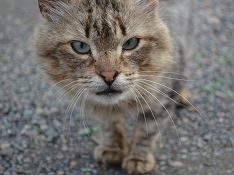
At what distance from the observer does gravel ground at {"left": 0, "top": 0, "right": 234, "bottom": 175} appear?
3.29 meters

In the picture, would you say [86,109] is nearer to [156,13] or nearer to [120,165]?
[120,165]

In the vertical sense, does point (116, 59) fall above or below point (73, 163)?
above

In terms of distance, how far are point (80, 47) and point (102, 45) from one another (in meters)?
0.15

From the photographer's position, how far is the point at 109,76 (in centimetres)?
253

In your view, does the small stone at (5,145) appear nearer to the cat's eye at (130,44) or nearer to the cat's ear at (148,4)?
the cat's eye at (130,44)

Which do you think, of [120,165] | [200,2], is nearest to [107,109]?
[120,165]

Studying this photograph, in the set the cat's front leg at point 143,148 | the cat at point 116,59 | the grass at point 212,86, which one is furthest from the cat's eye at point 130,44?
the grass at point 212,86

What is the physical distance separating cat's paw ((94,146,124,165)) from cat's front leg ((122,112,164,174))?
0.07 metres

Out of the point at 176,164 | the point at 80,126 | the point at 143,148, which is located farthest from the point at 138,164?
the point at 80,126

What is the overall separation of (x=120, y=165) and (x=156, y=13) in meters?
1.12

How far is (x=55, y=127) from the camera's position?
3633mm

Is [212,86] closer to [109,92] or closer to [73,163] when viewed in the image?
[73,163]

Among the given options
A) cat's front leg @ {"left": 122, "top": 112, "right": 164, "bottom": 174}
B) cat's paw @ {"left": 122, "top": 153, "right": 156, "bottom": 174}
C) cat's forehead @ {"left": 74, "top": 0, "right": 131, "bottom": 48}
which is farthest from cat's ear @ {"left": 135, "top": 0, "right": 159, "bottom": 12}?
cat's paw @ {"left": 122, "top": 153, "right": 156, "bottom": 174}

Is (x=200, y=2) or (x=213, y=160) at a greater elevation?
(x=200, y=2)
